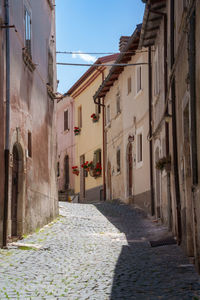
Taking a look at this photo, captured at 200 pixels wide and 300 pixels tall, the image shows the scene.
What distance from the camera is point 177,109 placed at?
10836mm

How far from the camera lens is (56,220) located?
647 inches

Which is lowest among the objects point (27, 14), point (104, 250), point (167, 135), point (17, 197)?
point (104, 250)

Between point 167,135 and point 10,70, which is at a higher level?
point 10,70

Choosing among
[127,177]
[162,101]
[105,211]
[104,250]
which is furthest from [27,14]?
[127,177]

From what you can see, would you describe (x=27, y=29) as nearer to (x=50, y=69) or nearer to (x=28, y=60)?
(x=28, y=60)

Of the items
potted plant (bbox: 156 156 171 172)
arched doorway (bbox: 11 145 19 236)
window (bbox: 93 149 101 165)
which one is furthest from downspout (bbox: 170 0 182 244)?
window (bbox: 93 149 101 165)

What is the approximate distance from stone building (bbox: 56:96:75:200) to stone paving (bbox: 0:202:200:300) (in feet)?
64.0

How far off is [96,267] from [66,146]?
2679 cm

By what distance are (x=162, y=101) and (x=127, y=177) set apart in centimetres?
780

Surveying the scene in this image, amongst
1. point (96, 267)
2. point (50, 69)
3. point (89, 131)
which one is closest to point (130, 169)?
point (50, 69)

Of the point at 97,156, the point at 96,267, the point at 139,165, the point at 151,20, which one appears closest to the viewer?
the point at 96,267

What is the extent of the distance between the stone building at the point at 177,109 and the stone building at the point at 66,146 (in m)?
17.2

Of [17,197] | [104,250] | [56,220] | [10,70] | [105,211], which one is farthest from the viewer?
[105,211]

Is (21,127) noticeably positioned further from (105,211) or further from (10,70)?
(105,211)
